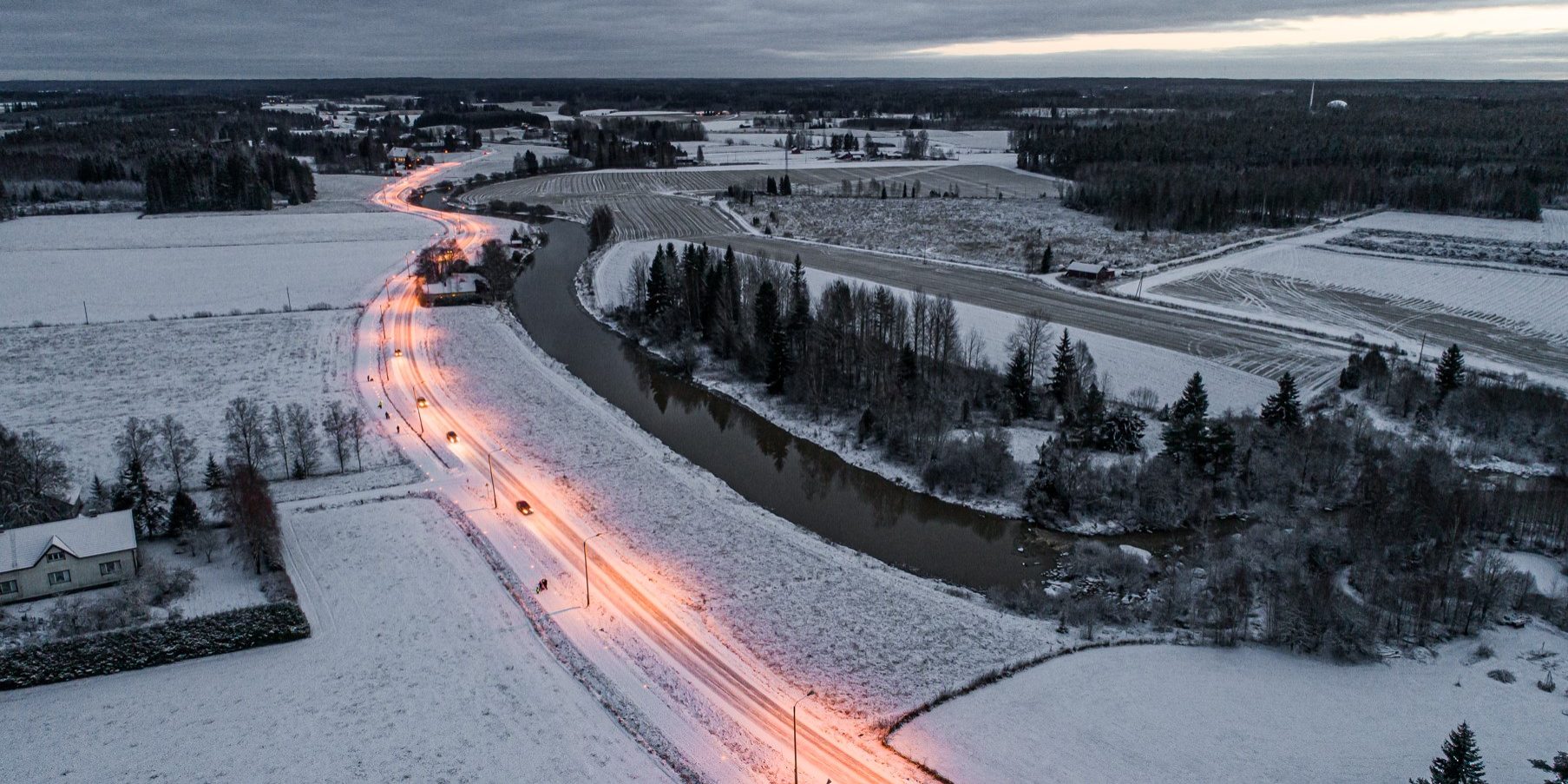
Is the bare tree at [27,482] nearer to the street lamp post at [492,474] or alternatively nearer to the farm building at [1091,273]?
the street lamp post at [492,474]

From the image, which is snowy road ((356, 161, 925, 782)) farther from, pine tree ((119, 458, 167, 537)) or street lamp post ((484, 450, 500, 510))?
pine tree ((119, 458, 167, 537))

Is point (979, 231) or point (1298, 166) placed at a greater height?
point (1298, 166)

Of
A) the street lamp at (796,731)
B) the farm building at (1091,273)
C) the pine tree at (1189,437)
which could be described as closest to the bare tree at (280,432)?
the street lamp at (796,731)

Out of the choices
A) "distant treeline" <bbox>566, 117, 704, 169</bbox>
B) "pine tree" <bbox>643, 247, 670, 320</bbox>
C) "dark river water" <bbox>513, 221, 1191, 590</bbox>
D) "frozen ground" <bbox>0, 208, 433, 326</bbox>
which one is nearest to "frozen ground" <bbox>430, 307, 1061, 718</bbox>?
"dark river water" <bbox>513, 221, 1191, 590</bbox>

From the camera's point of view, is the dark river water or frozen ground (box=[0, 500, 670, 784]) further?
the dark river water

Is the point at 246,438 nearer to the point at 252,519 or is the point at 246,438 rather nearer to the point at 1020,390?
the point at 252,519

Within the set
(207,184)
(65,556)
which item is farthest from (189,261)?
(65,556)
